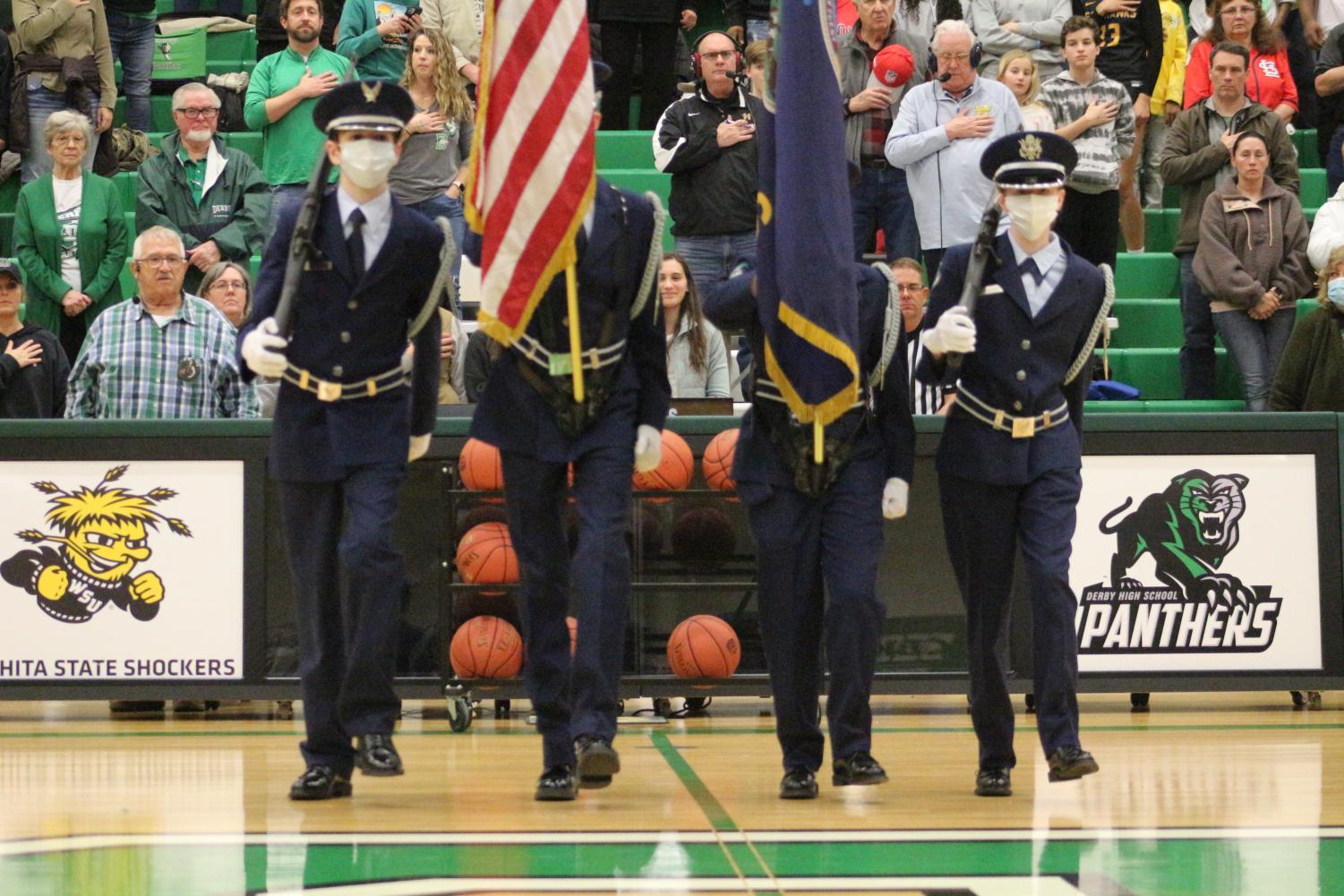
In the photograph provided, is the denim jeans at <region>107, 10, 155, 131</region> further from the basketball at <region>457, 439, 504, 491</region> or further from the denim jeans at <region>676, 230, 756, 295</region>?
the basketball at <region>457, 439, 504, 491</region>

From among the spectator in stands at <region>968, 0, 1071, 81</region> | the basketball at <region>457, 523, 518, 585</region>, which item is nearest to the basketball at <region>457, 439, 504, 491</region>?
the basketball at <region>457, 523, 518, 585</region>

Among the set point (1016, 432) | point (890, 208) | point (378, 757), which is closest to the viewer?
point (378, 757)

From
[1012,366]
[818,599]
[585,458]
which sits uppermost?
[1012,366]

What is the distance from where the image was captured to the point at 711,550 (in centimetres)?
935

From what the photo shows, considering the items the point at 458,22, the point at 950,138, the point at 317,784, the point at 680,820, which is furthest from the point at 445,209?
the point at 680,820

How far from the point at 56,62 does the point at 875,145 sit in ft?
→ 17.4

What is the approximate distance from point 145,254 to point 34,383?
1177 mm

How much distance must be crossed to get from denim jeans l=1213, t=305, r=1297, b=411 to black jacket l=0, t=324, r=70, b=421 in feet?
21.2

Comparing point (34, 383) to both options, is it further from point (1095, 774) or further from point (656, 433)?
point (1095, 774)

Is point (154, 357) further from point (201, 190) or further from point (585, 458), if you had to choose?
point (585, 458)

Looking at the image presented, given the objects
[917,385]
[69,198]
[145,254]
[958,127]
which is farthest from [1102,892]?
[69,198]

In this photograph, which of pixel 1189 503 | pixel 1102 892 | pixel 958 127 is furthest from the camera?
pixel 958 127

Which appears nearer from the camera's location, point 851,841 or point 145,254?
point 851,841

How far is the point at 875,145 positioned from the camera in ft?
38.9
